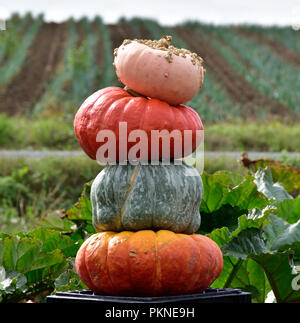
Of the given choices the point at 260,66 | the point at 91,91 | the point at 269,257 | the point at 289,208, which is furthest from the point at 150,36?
the point at 269,257

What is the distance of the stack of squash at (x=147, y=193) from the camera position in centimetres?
215

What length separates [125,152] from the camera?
2.26m

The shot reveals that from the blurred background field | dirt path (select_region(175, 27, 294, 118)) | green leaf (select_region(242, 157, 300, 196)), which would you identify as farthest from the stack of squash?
dirt path (select_region(175, 27, 294, 118))

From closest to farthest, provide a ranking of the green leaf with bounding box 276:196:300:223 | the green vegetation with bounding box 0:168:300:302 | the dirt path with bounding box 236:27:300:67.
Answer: the green vegetation with bounding box 0:168:300:302, the green leaf with bounding box 276:196:300:223, the dirt path with bounding box 236:27:300:67

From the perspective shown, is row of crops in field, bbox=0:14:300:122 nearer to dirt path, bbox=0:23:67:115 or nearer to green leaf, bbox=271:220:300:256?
dirt path, bbox=0:23:67:115

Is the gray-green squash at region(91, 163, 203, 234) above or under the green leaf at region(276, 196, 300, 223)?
above

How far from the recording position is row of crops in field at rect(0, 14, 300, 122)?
1388cm

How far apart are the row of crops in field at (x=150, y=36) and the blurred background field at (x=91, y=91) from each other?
30 millimetres

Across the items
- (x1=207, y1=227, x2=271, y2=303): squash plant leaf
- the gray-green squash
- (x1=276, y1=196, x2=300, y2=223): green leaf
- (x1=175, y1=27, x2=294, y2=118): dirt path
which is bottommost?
(x1=175, y1=27, x2=294, y2=118): dirt path

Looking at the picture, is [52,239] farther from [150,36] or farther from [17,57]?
[150,36]

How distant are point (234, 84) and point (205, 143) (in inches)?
308

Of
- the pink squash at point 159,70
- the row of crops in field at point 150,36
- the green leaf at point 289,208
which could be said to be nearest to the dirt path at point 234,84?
the row of crops in field at point 150,36

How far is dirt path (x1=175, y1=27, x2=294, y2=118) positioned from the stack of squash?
1143 cm

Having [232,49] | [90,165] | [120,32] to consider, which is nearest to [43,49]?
[120,32]
